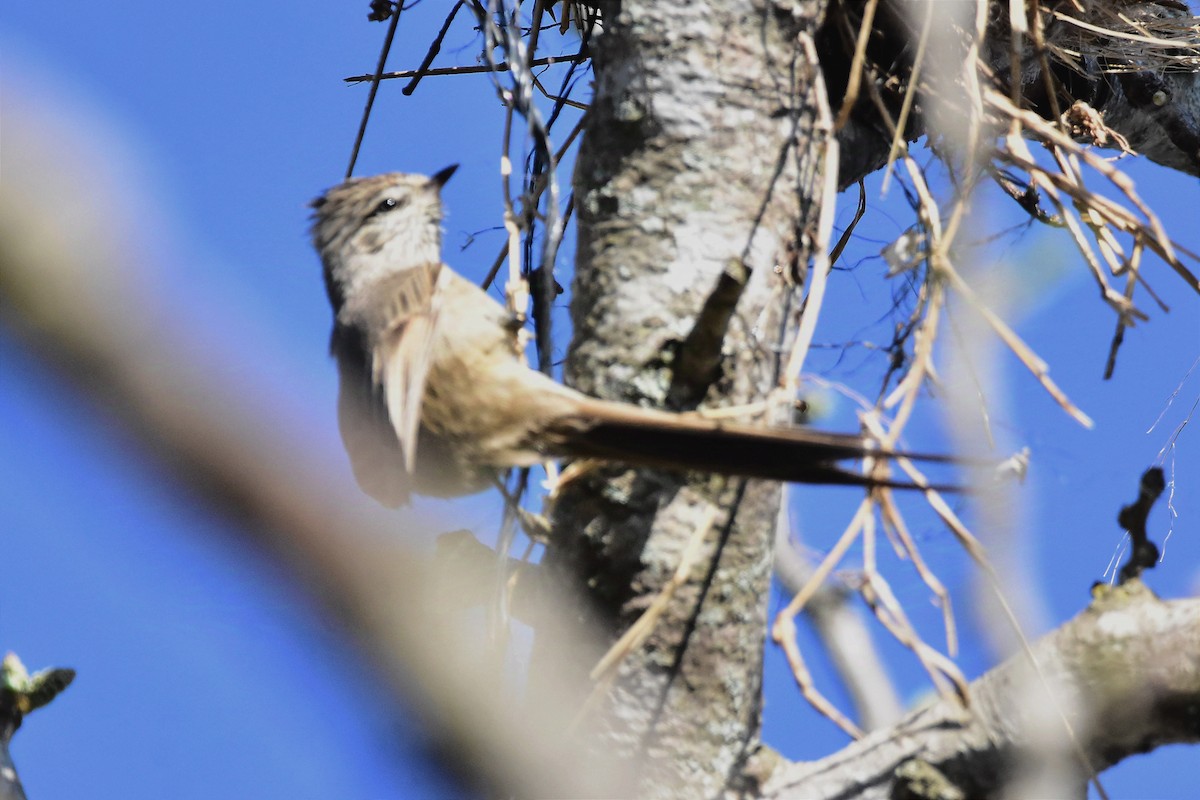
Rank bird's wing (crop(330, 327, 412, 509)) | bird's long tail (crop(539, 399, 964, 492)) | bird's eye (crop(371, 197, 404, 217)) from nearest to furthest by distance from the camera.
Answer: bird's long tail (crop(539, 399, 964, 492)), bird's wing (crop(330, 327, 412, 509)), bird's eye (crop(371, 197, 404, 217))

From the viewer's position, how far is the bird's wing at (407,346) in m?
2.74

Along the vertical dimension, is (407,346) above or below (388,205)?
below

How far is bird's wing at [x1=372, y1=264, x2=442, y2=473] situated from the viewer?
274 centimetres

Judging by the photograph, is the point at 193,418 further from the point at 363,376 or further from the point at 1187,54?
the point at 1187,54

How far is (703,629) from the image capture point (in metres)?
2.12

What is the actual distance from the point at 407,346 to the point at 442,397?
17 cm

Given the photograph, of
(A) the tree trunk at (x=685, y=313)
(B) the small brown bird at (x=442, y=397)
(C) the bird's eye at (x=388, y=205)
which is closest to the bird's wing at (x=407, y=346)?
(B) the small brown bird at (x=442, y=397)

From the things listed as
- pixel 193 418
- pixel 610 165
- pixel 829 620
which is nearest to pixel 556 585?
pixel 829 620

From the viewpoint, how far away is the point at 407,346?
9.88 feet

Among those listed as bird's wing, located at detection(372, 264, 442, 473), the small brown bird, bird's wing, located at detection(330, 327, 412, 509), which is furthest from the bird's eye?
bird's wing, located at detection(330, 327, 412, 509)

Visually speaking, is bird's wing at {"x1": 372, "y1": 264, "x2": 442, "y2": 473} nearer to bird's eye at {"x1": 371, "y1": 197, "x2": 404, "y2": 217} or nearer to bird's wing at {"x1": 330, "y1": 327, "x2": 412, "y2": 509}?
bird's wing at {"x1": 330, "y1": 327, "x2": 412, "y2": 509}

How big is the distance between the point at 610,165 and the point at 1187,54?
2499 millimetres

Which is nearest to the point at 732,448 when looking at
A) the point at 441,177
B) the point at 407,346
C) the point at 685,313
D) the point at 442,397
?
the point at 685,313

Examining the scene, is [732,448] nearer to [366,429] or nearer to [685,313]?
[685,313]
